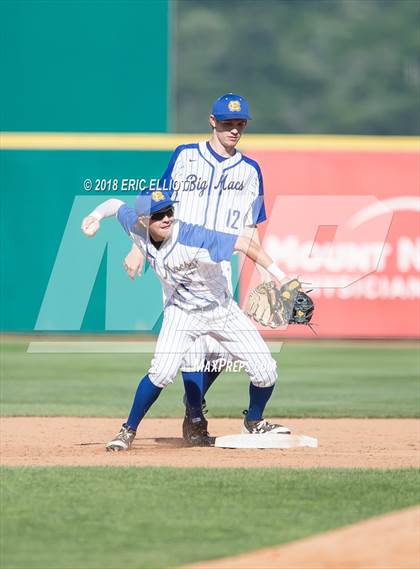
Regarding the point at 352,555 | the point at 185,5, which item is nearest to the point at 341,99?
the point at 185,5

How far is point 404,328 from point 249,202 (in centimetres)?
738

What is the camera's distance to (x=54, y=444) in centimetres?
792

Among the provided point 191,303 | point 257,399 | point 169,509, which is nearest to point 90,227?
point 191,303

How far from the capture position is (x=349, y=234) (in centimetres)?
1448

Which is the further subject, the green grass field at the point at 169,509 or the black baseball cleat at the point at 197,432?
the black baseball cleat at the point at 197,432

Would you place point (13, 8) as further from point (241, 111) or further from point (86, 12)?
point (241, 111)

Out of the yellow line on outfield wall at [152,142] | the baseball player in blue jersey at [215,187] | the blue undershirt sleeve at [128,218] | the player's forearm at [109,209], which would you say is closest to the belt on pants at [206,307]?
the baseball player in blue jersey at [215,187]

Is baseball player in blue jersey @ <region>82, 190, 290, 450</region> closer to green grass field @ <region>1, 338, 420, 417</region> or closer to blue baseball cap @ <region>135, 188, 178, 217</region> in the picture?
blue baseball cap @ <region>135, 188, 178, 217</region>

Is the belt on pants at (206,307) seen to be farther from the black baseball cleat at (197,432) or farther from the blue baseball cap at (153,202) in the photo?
the black baseball cleat at (197,432)

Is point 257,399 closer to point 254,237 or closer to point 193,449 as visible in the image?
point 193,449

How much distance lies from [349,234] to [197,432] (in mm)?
7078

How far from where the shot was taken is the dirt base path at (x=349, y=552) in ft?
15.5

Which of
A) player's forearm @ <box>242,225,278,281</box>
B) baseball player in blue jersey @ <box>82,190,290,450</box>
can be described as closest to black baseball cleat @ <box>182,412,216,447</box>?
baseball player in blue jersey @ <box>82,190,290,450</box>

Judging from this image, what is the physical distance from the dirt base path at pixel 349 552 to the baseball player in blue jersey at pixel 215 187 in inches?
97.2
